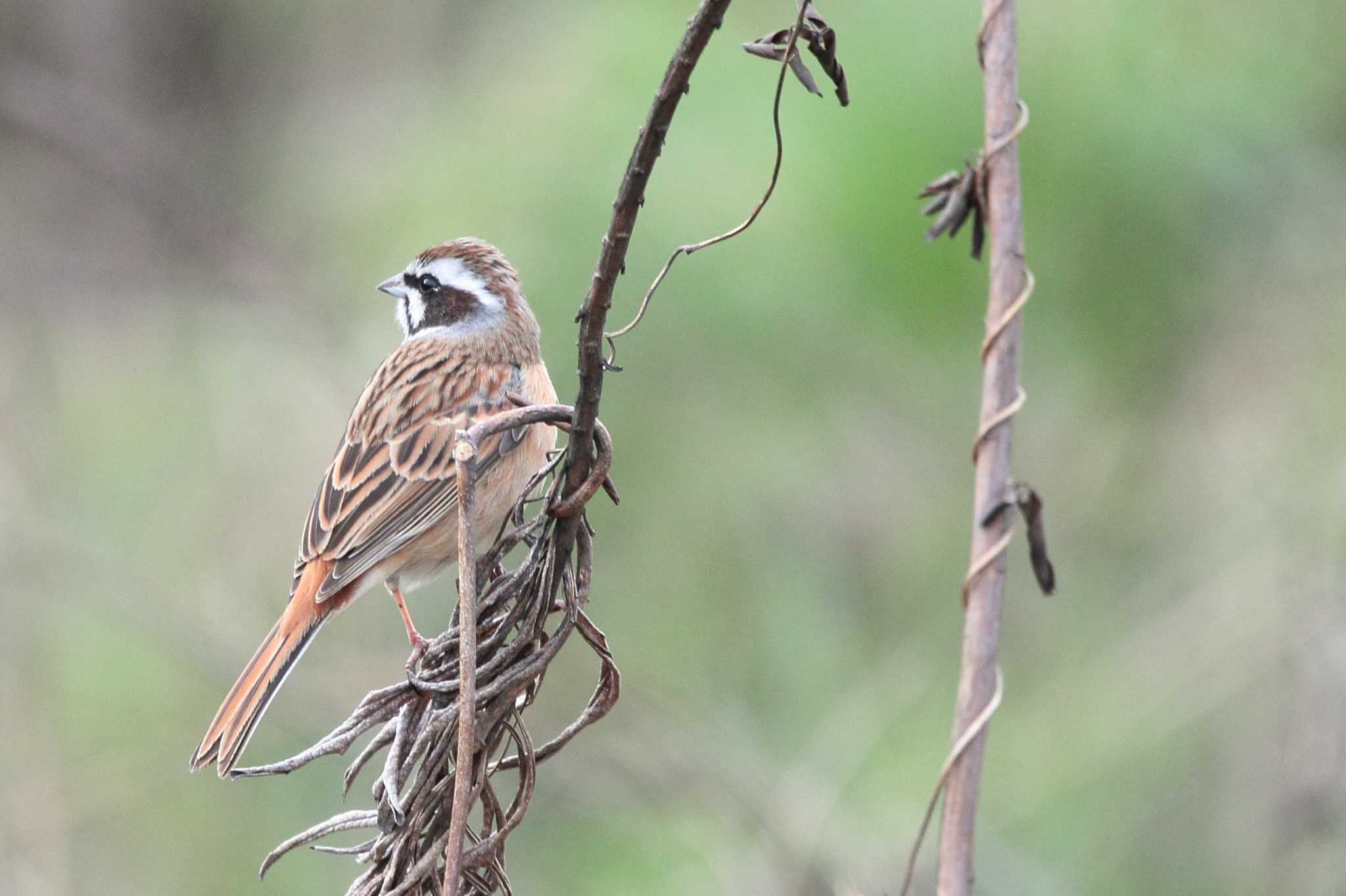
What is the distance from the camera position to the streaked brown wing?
3738mm

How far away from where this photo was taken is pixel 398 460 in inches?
155

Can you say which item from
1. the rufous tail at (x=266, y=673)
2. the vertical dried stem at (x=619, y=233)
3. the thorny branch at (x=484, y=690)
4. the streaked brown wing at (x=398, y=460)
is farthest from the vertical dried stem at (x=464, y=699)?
the streaked brown wing at (x=398, y=460)

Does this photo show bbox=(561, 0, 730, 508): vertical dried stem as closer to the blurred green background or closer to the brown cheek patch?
the brown cheek patch

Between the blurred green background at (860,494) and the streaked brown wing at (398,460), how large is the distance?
0.58 metres

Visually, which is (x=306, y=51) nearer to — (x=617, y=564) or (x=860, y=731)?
(x=617, y=564)

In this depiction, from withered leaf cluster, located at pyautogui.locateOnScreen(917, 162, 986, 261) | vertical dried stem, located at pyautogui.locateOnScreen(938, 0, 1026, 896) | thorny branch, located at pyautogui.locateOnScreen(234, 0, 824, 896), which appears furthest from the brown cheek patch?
vertical dried stem, located at pyautogui.locateOnScreen(938, 0, 1026, 896)

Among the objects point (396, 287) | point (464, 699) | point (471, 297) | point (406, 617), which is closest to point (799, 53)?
point (464, 699)

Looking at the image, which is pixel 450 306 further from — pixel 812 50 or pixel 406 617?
pixel 812 50

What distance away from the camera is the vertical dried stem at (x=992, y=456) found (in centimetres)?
177

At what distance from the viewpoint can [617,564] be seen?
529 cm

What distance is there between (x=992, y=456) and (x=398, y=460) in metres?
2.34

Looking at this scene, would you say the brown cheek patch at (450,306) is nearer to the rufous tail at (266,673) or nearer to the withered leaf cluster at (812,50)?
the rufous tail at (266,673)

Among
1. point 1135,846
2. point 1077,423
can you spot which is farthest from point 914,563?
point 1135,846

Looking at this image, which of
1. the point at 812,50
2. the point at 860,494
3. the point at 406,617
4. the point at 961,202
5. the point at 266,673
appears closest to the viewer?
the point at 812,50
